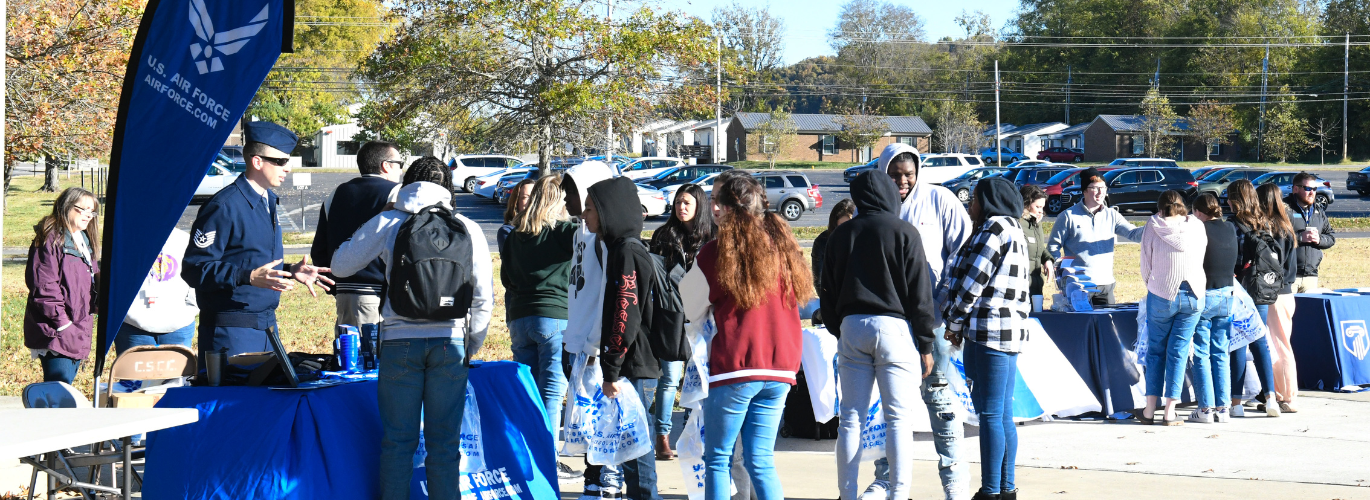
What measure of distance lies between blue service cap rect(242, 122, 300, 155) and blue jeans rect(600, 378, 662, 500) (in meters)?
1.91

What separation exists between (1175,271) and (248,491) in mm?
5511

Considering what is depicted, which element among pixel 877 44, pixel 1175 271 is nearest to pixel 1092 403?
pixel 1175 271

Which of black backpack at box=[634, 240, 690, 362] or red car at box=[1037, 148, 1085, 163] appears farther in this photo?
red car at box=[1037, 148, 1085, 163]

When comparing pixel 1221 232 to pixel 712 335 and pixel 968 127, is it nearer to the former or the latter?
pixel 712 335

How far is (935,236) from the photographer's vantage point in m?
5.63

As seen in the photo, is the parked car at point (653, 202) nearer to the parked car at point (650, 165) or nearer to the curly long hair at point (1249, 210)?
the parked car at point (650, 165)

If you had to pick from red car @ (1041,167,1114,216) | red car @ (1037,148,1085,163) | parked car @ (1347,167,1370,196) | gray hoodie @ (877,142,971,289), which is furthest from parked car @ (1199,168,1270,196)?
red car @ (1037,148,1085,163)

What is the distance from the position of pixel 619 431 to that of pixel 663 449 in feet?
4.66

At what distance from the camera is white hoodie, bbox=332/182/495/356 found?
4.25 meters

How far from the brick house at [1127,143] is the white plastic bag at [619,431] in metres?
72.5

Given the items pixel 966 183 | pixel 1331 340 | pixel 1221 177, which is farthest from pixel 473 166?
pixel 1331 340

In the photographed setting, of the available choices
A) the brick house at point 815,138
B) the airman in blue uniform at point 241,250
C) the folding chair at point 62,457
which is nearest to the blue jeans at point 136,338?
the folding chair at point 62,457

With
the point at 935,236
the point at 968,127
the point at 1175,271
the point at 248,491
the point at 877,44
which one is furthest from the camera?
the point at 877,44

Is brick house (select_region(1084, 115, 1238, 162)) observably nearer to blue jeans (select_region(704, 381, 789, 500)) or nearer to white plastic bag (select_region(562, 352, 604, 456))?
white plastic bag (select_region(562, 352, 604, 456))
